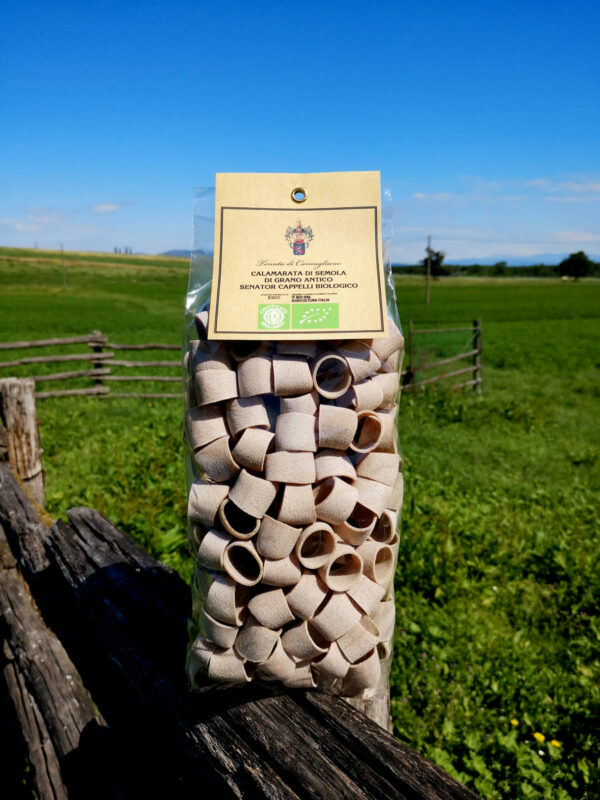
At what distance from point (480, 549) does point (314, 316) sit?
4278 mm

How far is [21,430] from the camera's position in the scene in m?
4.24

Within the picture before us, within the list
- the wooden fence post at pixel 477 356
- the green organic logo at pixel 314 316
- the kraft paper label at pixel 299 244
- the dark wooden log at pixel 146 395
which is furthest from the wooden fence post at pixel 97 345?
Answer: the green organic logo at pixel 314 316

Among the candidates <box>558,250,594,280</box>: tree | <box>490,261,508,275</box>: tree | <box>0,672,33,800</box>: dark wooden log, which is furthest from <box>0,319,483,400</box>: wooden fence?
<box>490,261,508,275</box>: tree

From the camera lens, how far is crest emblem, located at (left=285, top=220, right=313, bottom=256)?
1.50m

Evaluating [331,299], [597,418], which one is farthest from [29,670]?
[597,418]

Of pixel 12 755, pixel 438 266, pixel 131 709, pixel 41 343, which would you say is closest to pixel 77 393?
pixel 41 343

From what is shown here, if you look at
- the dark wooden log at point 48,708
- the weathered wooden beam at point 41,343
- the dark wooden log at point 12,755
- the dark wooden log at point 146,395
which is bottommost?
the dark wooden log at point 12,755

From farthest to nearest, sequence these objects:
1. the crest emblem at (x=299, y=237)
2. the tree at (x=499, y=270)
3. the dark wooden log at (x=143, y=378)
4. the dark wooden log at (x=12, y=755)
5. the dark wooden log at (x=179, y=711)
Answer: the tree at (x=499, y=270) → the dark wooden log at (x=143, y=378) → the dark wooden log at (x=12, y=755) → the crest emblem at (x=299, y=237) → the dark wooden log at (x=179, y=711)

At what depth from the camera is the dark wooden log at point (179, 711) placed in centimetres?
124

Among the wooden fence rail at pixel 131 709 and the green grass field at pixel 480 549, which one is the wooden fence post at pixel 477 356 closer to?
the green grass field at pixel 480 549

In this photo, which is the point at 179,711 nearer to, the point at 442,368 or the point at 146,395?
the point at 146,395

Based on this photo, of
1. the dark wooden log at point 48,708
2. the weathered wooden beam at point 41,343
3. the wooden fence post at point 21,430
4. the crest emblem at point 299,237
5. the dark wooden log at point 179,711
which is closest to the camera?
the dark wooden log at point 179,711

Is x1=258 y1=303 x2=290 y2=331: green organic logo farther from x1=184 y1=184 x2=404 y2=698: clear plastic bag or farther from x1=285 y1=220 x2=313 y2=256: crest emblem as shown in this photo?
x1=285 y1=220 x2=313 y2=256: crest emblem

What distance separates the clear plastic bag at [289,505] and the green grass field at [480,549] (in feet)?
6.92
